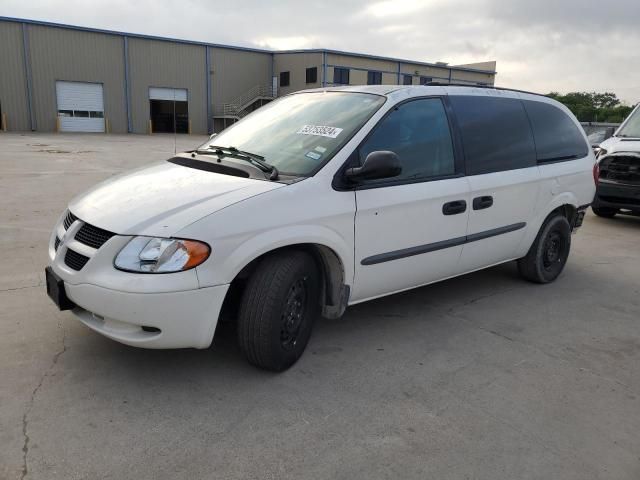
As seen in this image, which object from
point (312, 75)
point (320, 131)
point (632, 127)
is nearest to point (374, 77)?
point (312, 75)

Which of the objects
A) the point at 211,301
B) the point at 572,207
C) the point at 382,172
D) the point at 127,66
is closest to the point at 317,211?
the point at 382,172

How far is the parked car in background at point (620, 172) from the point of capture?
8336 millimetres

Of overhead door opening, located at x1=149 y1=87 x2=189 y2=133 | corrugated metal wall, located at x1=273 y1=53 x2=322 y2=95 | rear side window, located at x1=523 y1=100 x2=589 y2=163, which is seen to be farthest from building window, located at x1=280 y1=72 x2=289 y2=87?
rear side window, located at x1=523 y1=100 x2=589 y2=163

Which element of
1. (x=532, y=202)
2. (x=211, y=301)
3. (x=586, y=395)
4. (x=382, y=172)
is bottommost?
(x=586, y=395)

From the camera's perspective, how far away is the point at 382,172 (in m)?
3.24

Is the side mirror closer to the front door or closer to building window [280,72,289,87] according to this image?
the front door

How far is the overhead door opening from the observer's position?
39.3 metres

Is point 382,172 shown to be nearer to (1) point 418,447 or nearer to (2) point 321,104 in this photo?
(2) point 321,104

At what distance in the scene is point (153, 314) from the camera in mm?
2729

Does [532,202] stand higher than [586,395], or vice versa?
[532,202]

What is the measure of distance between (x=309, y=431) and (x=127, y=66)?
129 feet

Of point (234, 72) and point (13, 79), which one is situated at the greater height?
point (234, 72)

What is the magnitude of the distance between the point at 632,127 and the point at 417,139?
7.31 metres

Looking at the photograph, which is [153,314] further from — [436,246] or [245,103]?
[245,103]
